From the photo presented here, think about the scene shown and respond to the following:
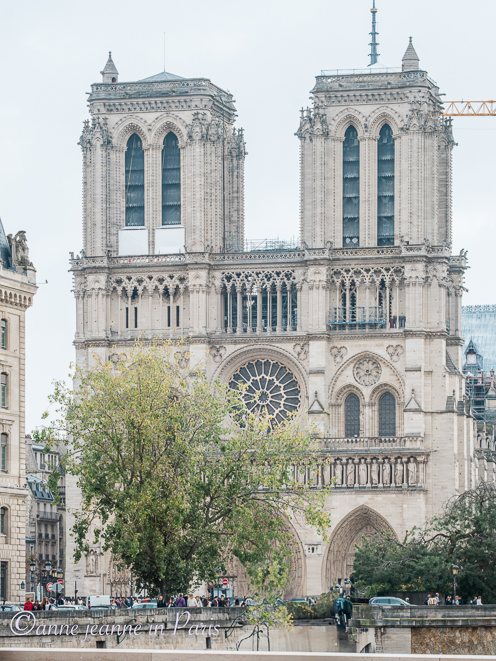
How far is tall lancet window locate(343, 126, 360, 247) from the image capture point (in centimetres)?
8006

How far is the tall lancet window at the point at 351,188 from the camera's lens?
80.1 metres

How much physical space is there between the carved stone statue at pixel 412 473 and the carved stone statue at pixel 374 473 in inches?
63.7

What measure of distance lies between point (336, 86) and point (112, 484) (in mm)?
34382

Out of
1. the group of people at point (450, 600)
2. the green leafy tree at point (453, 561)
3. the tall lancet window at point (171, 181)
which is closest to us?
the group of people at point (450, 600)

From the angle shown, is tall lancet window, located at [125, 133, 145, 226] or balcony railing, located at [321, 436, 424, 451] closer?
balcony railing, located at [321, 436, 424, 451]

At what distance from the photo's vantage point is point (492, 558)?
5728cm

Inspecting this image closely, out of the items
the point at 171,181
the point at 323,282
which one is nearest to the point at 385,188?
the point at 323,282

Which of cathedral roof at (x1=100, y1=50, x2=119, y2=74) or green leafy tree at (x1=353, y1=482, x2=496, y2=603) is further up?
cathedral roof at (x1=100, y1=50, x2=119, y2=74)

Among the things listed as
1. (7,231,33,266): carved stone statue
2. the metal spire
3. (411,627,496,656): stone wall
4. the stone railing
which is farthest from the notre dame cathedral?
(411,627,496,656): stone wall

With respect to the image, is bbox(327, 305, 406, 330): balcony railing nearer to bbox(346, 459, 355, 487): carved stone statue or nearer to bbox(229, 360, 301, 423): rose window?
bbox(229, 360, 301, 423): rose window

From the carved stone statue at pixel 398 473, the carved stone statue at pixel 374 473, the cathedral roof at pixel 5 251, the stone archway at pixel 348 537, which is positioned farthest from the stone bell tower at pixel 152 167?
the cathedral roof at pixel 5 251

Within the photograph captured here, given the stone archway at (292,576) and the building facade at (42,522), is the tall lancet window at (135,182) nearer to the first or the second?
the stone archway at (292,576)

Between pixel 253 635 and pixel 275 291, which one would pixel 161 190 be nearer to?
pixel 275 291

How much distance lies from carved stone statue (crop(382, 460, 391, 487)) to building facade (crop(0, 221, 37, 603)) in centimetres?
2627
